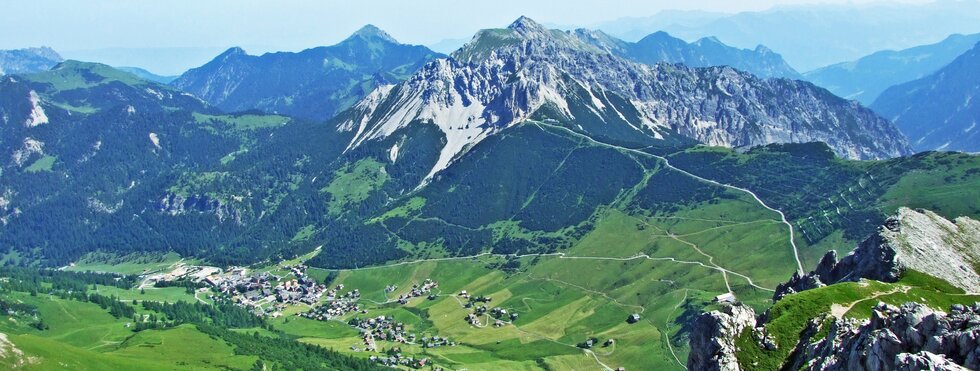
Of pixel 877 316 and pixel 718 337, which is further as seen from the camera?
pixel 718 337

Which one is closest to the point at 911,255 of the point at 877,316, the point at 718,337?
the point at 718,337

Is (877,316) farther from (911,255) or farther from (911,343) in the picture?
(911,255)

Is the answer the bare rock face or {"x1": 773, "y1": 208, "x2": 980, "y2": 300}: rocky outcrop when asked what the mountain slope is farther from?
{"x1": 773, "y1": 208, "x2": 980, "y2": 300}: rocky outcrop

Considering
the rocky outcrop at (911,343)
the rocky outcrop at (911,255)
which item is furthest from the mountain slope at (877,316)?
the rocky outcrop at (911,255)

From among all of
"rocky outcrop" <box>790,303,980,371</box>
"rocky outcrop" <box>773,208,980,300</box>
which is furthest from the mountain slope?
"rocky outcrop" <box>773,208,980,300</box>

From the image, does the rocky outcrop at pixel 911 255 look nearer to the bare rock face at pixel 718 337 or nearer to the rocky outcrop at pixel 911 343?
the bare rock face at pixel 718 337

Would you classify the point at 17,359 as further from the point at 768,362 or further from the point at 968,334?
the point at 968,334
